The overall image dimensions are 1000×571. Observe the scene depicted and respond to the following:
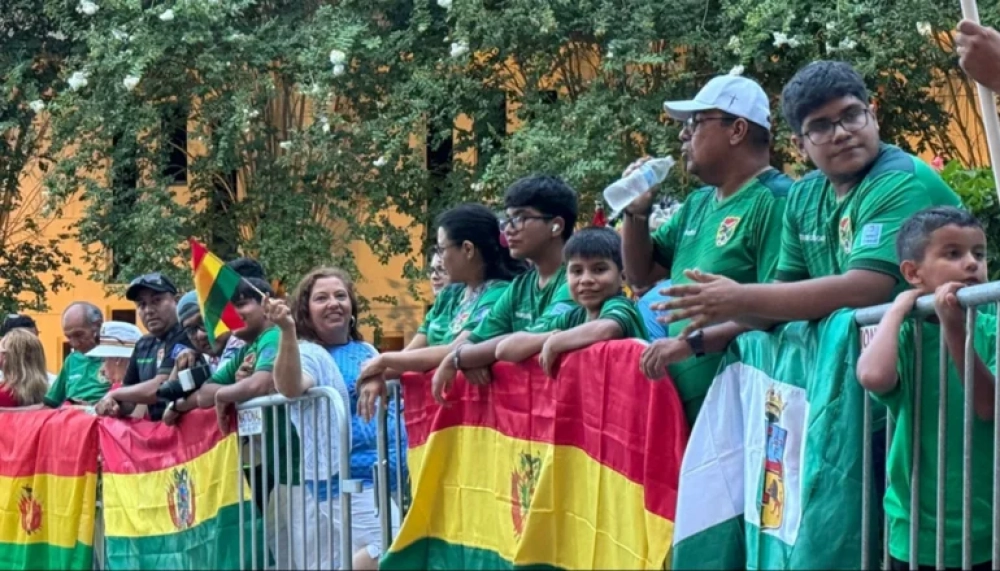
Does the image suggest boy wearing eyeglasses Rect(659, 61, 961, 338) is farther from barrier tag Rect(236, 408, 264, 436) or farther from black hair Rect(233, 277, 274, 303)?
black hair Rect(233, 277, 274, 303)

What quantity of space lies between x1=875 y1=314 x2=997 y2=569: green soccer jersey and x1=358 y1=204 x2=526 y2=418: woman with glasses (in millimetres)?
2879

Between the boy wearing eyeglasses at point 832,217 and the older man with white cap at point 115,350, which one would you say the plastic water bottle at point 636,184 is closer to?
the boy wearing eyeglasses at point 832,217

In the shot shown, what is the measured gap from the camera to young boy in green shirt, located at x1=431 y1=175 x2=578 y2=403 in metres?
6.54

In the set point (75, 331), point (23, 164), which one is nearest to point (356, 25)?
point (23, 164)

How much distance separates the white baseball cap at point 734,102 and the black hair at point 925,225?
4.17ft

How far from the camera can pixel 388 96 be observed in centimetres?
2088

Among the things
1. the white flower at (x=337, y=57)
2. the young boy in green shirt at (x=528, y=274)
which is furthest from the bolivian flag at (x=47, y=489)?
the white flower at (x=337, y=57)

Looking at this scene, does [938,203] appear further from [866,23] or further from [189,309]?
[866,23]

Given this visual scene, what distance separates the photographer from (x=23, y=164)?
23.5 metres

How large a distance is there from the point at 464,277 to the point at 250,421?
1370 mm

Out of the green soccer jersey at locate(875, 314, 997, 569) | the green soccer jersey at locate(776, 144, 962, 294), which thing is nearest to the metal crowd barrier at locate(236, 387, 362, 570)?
the green soccer jersey at locate(776, 144, 962, 294)

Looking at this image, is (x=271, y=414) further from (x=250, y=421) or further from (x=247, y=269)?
(x=247, y=269)


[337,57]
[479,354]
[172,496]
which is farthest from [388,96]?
[479,354]

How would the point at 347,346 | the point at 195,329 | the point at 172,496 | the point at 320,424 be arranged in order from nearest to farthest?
the point at 320,424 < the point at 347,346 < the point at 172,496 < the point at 195,329
